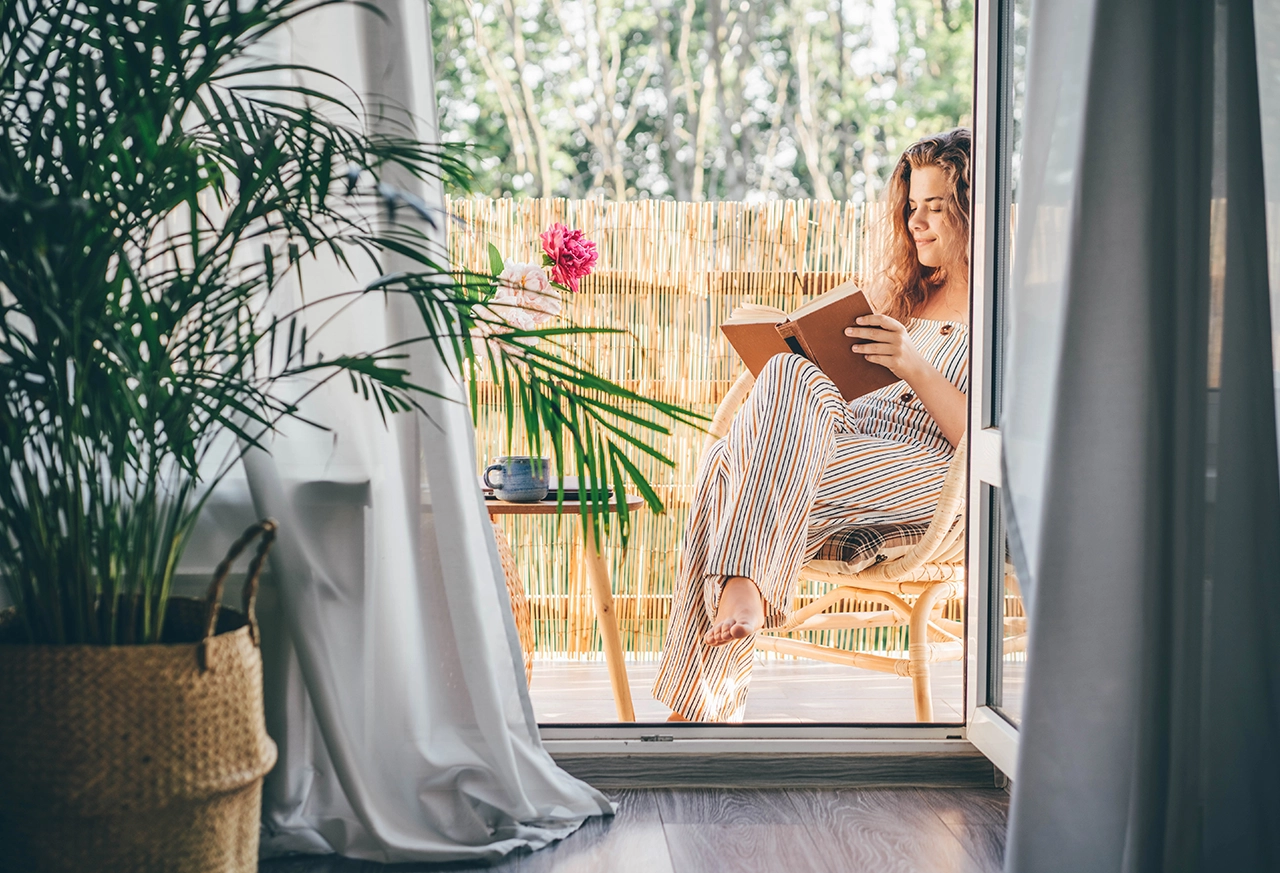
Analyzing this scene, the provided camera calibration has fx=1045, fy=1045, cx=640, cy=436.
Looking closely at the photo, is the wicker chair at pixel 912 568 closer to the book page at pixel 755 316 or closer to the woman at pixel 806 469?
the woman at pixel 806 469

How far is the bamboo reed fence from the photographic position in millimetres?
2881

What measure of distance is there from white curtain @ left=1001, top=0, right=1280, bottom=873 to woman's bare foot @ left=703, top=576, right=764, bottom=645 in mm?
759

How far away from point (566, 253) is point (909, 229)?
0.78 m

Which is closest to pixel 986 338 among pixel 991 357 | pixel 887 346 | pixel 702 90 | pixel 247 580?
pixel 991 357

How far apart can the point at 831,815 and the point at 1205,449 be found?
0.84 metres

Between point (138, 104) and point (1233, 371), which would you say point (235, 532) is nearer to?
point (138, 104)

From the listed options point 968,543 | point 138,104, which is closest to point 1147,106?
point 968,543

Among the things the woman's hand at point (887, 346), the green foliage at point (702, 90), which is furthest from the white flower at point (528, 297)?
the green foliage at point (702, 90)

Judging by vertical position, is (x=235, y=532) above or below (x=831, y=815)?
above

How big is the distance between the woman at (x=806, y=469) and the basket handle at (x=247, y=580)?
2.88ft

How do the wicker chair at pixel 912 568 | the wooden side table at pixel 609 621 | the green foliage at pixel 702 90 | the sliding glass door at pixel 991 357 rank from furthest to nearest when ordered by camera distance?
the green foliage at pixel 702 90, the wooden side table at pixel 609 621, the wicker chair at pixel 912 568, the sliding glass door at pixel 991 357

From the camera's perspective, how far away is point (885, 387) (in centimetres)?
218

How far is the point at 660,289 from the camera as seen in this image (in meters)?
2.93

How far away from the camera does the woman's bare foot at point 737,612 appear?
183 centimetres
